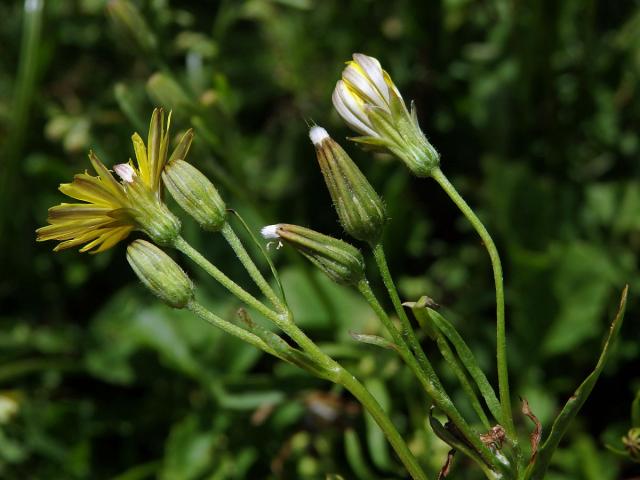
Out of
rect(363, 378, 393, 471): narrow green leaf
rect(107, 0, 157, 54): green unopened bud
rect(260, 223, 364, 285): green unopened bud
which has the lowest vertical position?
rect(363, 378, 393, 471): narrow green leaf

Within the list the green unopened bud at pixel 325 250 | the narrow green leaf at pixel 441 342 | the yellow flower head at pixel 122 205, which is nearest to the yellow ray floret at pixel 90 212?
the yellow flower head at pixel 122 205

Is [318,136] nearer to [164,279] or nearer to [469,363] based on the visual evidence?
[164,279]

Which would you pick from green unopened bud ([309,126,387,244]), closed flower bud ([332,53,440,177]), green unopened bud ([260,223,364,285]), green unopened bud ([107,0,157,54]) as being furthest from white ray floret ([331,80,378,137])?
green unopened bud ([107,0,157,54])

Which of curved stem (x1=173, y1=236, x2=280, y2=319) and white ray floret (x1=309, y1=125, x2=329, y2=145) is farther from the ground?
white ray floret (x1=309, y1=125, x2=329, y2=145)

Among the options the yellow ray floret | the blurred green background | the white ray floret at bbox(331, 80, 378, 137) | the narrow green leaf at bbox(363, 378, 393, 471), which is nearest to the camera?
the yellow ray floret

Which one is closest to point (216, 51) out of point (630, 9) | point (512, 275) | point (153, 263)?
point (512, 275)

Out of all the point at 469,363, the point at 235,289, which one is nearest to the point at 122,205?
the point at 235,289

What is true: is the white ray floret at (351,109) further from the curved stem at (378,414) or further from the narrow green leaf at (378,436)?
the narrow green leaf at (378,436)

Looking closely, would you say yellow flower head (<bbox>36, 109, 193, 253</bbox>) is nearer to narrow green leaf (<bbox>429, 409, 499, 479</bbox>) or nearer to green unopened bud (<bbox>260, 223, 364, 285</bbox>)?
green unopened bud (<bbox>260, 223, 364, 285</bbox>)
